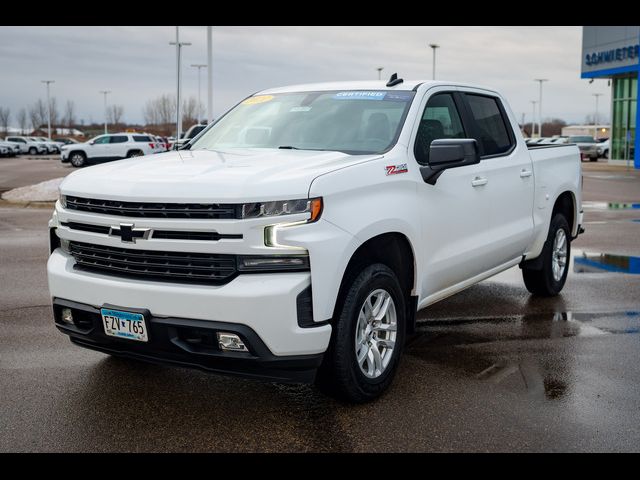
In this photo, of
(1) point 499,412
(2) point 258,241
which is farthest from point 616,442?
(2) point 258,241

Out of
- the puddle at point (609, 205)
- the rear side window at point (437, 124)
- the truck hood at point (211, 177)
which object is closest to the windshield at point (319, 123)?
the rear side window at point (437, 124)

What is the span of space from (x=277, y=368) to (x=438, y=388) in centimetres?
134

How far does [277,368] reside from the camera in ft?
12.8

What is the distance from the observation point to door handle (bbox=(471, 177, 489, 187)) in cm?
552

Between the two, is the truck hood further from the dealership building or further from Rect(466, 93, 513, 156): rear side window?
the dealership building

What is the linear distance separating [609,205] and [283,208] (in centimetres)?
1614

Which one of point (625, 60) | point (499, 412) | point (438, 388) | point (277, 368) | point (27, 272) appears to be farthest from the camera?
point (625, 60)

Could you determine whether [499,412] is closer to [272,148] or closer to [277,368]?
[277,368]

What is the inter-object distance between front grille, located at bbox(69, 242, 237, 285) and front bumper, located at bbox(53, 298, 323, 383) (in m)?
0.23

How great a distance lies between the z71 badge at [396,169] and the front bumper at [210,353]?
4.12ft

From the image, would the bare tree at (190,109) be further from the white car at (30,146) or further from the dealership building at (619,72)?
the dealership building at (619,72)

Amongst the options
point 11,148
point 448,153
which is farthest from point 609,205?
point 11,148

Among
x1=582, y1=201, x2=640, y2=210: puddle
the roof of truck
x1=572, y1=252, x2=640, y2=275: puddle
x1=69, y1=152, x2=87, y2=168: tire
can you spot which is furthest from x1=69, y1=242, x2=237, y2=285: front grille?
x1=69, y1=152, x2=87, y2=168: tire

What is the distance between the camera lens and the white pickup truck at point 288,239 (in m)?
3.83
